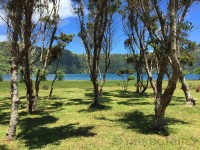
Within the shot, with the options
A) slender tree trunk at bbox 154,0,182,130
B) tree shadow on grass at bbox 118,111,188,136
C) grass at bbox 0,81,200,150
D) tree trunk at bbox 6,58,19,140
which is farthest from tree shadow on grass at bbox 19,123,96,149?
slender tree trunk at bbox 154,0,182,130

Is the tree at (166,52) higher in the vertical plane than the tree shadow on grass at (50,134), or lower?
higher

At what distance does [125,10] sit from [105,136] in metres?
23.9

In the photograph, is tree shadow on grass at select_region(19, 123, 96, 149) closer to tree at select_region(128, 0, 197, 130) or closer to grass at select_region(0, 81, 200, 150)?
grass at select_region(0, 81, 200, 150)

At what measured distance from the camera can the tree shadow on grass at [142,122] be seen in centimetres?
1551

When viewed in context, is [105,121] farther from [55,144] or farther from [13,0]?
[13,0]

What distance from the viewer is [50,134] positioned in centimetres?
1560

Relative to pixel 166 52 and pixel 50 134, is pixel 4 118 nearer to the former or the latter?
pixel 50 134

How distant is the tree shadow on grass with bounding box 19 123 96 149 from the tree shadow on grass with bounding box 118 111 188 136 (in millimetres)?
2842

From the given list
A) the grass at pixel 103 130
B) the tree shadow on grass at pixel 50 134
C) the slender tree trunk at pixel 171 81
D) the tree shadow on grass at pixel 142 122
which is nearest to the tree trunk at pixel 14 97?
the grass at pixel 103 130

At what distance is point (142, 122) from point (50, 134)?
653 centimetres

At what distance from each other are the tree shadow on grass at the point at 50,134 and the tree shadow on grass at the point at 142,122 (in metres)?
2.84

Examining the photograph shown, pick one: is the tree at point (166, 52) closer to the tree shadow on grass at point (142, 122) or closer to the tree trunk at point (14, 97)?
the tree shadow on grass at point (142, 122)

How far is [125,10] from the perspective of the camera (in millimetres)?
35312

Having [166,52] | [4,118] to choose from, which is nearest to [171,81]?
[166,52]
